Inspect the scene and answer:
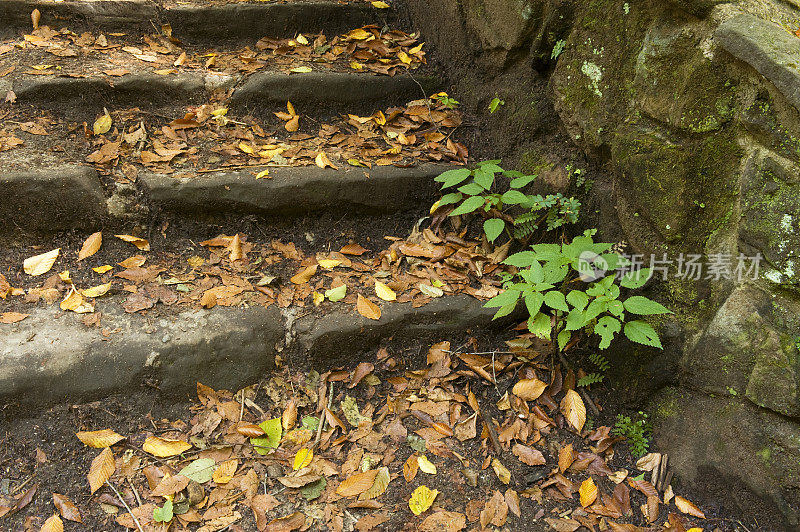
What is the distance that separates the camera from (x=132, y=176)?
2.74 metres

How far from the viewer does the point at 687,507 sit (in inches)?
85.2

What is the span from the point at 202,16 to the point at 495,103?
2.01 m

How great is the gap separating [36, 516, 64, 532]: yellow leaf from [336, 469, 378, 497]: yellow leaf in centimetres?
98

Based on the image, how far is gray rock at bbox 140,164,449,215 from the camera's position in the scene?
2699mm

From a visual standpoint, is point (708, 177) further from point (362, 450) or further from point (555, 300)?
point (362, 450)

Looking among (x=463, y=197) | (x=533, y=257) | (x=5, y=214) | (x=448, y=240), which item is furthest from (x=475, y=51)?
(x=5, y=214)

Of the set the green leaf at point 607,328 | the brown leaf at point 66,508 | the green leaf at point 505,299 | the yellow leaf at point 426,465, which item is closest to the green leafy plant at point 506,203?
the green leaf at point 505,299

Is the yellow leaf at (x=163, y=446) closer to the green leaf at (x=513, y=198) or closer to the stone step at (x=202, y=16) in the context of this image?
the green leaf at (x=513, y=198)

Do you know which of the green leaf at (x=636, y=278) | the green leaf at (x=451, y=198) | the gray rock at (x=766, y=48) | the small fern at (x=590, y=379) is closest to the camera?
the gray rock at (x=766, y=48)

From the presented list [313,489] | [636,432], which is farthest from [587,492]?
[313,489]

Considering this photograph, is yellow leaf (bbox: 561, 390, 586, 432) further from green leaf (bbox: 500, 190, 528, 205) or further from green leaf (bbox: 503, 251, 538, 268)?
green leaf (bbox: 500, 190, 528, 205)

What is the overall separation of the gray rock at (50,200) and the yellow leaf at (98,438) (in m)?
1.01

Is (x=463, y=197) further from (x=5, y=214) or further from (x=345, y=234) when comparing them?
(x=5, y=214)

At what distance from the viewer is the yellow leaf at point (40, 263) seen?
97.2 inches
